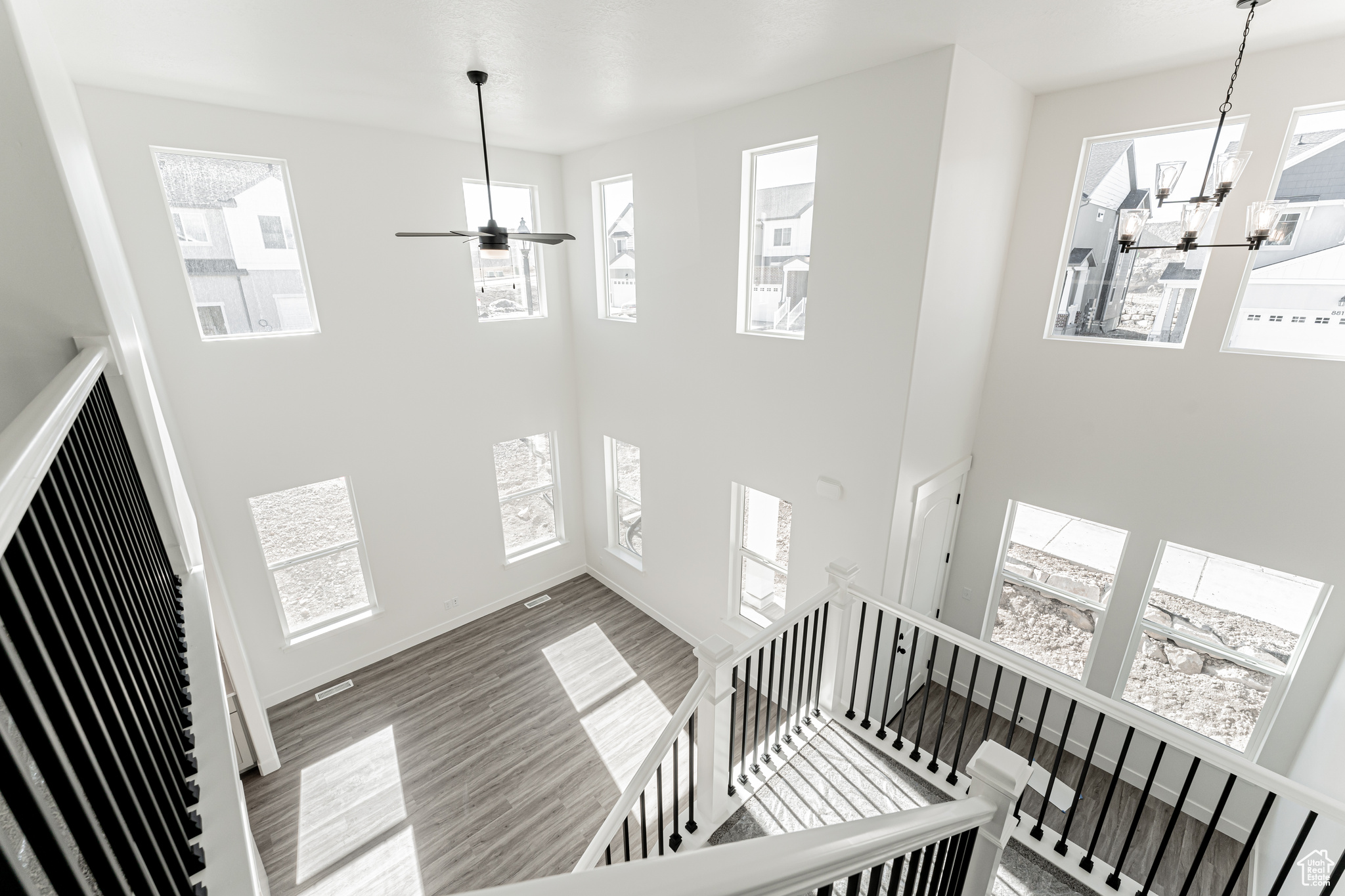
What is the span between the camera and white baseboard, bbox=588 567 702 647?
6266 mm

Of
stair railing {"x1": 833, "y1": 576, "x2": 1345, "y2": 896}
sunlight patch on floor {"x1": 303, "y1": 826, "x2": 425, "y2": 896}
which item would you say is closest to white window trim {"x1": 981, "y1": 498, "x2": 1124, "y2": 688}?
stair railing {"x1": 833, "y1": 576, "x2": 1345, "y2": 896}

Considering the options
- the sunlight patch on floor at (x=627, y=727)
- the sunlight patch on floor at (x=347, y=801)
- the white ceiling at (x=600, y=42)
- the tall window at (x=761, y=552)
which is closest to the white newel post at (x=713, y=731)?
the sunlight patch on floor at (x=627, y=727)

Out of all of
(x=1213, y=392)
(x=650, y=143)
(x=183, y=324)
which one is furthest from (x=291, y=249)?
(x=1213, y=392)

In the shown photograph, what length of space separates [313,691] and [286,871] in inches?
74.4

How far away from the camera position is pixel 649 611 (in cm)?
670

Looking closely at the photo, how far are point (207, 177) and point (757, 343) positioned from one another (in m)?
4.55

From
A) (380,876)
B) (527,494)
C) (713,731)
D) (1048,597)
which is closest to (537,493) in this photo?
(527,494)

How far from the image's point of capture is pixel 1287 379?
11.1 feet

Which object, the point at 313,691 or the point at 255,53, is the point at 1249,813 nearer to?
the point at 313,691

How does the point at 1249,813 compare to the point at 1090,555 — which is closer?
the point at 1249,813

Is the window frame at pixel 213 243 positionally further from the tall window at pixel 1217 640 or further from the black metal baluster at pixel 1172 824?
the tall window at pixel 1217 640

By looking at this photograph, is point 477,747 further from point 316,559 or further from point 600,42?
point 600,42

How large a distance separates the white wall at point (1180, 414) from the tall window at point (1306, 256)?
0.33ft

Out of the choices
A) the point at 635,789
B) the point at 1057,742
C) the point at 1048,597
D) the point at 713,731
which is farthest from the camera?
the point at 1057,742
